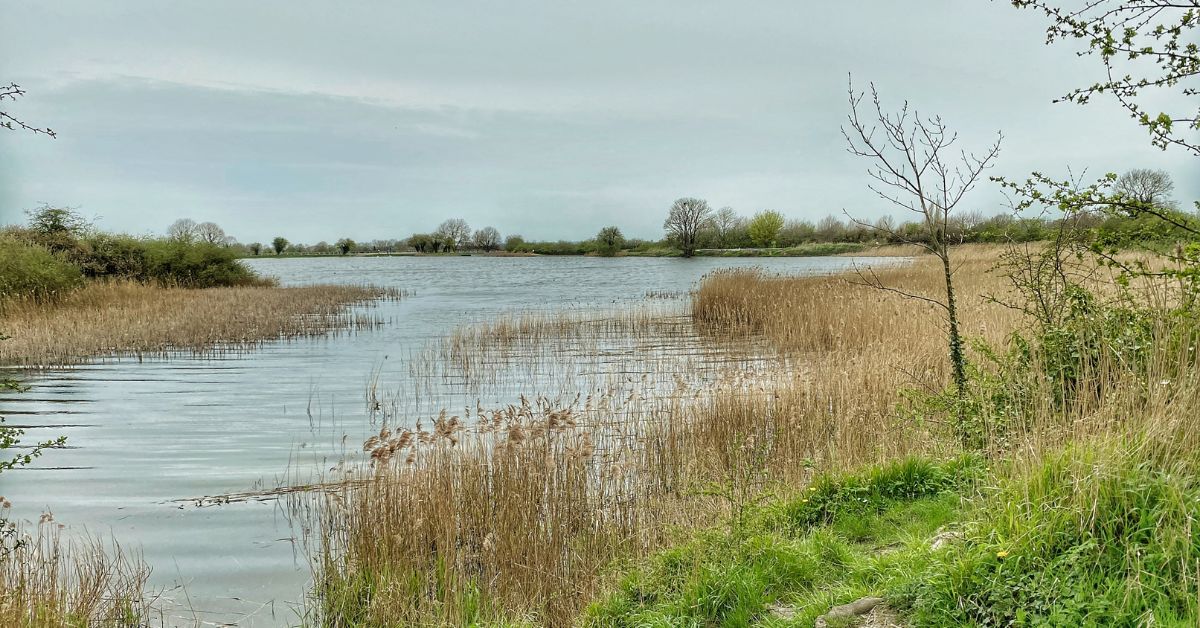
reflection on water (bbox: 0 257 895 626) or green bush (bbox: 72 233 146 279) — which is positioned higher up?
green bush (bbox: 72 233 146 279)

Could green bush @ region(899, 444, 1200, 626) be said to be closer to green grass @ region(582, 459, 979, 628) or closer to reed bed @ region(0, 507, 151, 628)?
green grass @ region(582, 459, 979, 628)

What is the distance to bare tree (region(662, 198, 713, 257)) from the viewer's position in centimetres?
9219

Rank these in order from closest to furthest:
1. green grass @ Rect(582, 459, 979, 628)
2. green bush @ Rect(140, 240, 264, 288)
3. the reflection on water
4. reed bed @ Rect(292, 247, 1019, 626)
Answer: green grass @ Rect(582, 459, 979, 628)
reed bed @ Rect(292, 247, 1019, 626)
the reflection on water
green bush @ Rect(140, 240, 264, 288)

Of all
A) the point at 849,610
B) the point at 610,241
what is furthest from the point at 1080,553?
the point at 610,241

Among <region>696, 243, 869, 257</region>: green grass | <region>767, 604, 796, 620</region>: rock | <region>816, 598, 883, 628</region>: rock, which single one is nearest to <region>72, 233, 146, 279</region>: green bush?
<region>767, 604, 796, 620</region>: rock

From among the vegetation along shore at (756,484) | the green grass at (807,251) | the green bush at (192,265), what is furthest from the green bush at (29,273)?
the green grass at (807,251)

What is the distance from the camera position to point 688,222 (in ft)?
303

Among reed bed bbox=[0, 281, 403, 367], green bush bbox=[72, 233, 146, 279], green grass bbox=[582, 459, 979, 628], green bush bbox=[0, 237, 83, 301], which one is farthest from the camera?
green bush bbox=[72, 233, 146, 279]

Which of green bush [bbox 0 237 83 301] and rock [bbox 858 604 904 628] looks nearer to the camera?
rock [bbox 858 604 904 628]

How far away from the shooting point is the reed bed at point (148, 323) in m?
17.6

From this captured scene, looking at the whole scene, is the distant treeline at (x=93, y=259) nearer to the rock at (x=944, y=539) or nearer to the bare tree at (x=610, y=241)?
the rock at (x=944, y=539)

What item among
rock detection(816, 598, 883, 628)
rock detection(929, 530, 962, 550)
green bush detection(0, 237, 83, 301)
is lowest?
rock detection(816, 598, 883, 628)

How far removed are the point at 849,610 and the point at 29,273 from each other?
2761 cm

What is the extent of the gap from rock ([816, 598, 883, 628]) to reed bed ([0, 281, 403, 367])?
51.6 feet
